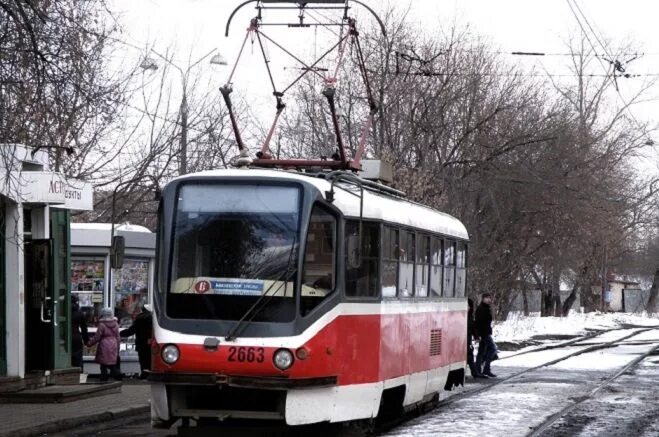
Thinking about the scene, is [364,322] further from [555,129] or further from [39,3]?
[555,129]

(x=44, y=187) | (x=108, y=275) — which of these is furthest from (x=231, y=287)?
(x=108, y=275)

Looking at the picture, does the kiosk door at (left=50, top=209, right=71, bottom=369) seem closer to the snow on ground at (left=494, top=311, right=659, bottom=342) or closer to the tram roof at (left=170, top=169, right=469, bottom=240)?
the tram roof at (left=170, top=169, right=469, bottom=240)

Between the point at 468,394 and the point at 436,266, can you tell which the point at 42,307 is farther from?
the point at 468,394

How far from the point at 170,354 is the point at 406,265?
12.5 feet

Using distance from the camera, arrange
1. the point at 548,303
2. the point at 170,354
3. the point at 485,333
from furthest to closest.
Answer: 1. the point at 548,303
2. the point at 485,333
3. the point at 170,354

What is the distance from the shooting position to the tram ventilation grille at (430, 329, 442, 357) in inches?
635

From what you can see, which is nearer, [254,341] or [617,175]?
[254,341]

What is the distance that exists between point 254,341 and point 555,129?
99.7ft

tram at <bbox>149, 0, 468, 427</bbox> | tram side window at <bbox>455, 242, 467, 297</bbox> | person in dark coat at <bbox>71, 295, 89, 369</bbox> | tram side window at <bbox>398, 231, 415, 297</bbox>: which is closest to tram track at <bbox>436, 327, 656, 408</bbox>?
tram side window at <bbox>455, 242, 467, 297</bbox>

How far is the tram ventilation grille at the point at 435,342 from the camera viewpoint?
16125 mm

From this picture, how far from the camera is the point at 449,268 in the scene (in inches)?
685

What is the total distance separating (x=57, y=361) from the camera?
1869cm

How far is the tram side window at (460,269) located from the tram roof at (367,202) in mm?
1427

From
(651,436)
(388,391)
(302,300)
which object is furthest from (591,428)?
(302,300)
